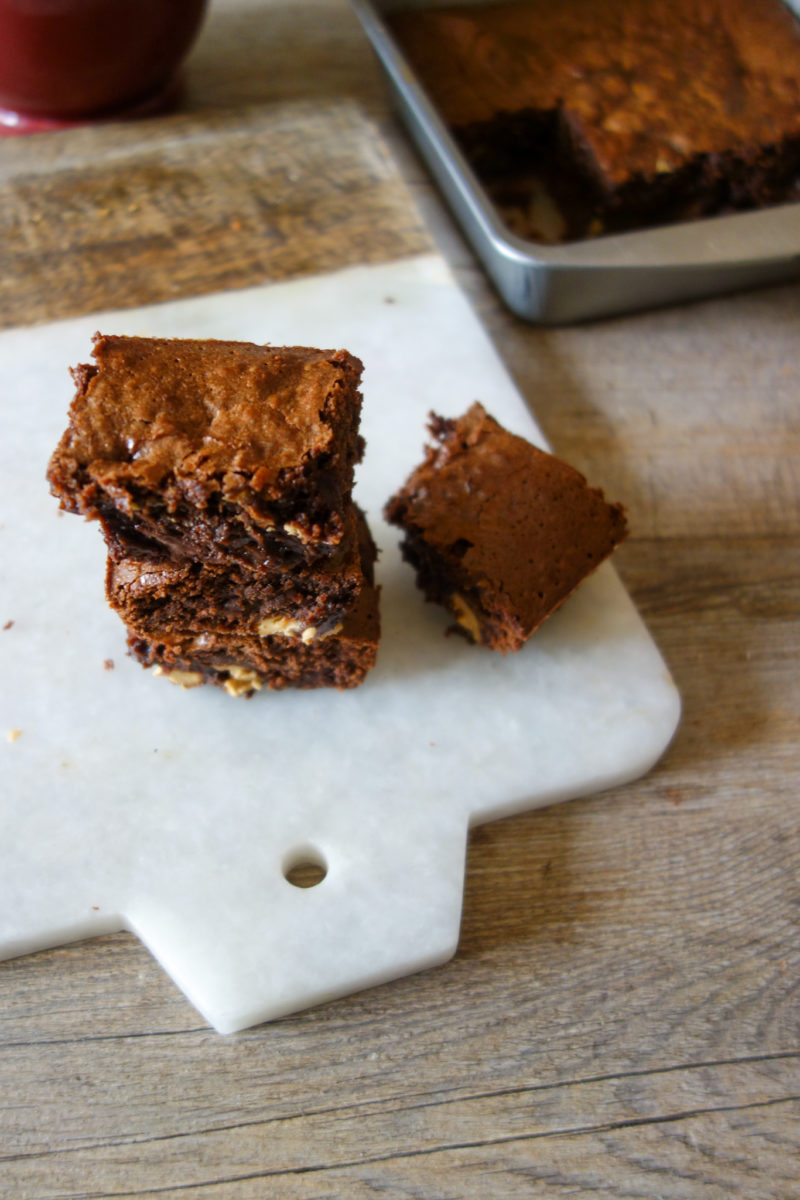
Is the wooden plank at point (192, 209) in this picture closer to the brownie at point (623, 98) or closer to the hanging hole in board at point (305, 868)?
the brownie at point (623, 98)

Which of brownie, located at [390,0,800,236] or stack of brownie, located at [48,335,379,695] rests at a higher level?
stack of brownie, located at [48,335,379,695]

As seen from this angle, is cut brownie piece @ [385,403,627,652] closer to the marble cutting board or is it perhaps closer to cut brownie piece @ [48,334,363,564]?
the marble cutting board

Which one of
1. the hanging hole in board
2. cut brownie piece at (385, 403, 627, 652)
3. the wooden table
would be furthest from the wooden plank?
the hanging hole in board

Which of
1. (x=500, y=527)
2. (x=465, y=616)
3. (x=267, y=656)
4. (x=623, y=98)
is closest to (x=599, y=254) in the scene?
(x=623, y=98)

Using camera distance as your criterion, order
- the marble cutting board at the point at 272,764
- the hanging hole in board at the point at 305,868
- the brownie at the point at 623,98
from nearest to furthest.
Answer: the marble cutting board at the point at 272,764
the hanging hole in board at the point at 305,868
the brownie at the point at 623,98

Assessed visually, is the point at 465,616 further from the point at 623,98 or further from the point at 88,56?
the point at 88,56

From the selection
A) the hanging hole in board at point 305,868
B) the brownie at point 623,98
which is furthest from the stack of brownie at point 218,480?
the brownie at point 623,98

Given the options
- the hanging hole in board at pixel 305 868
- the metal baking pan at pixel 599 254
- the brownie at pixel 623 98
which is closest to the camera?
the hanging hole in board at pixel 305 868
